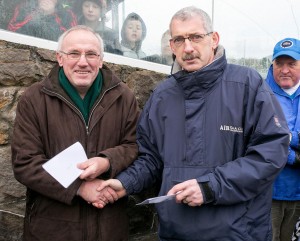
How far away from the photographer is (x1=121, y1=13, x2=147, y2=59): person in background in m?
3.53

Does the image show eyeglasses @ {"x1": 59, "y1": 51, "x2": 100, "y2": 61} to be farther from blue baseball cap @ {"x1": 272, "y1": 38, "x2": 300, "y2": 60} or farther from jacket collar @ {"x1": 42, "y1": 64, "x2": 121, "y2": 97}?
blue baseball cap @ {"x1": 272, "y1": 38, "x2": 300, "y2": 60}

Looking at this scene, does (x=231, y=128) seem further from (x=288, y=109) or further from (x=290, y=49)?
(x=290, y=49)

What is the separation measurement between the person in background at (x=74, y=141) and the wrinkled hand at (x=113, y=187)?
0.10ft

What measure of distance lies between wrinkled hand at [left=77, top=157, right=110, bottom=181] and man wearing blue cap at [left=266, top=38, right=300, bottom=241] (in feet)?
4.63

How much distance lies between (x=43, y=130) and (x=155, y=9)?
6.23ft

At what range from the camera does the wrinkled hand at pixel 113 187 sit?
2410mm

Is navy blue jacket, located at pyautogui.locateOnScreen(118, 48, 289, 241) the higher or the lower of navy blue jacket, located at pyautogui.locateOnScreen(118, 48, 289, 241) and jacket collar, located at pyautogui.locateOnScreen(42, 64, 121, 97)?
the lower

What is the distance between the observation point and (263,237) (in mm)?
2326

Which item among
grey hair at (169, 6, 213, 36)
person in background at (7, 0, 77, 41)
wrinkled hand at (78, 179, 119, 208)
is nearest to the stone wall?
person in background at (7, 0, 77, 41)

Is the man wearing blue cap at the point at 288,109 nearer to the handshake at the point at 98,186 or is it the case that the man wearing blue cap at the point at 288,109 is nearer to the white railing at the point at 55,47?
the white railing at the point at 55,47

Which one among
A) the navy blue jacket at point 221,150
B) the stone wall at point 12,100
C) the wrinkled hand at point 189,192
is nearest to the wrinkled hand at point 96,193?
the navy blue jacket at point 221,150

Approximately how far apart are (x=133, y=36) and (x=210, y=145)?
1.65 metres

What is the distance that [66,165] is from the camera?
230cm

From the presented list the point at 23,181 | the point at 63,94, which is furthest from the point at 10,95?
the point at 23,181
